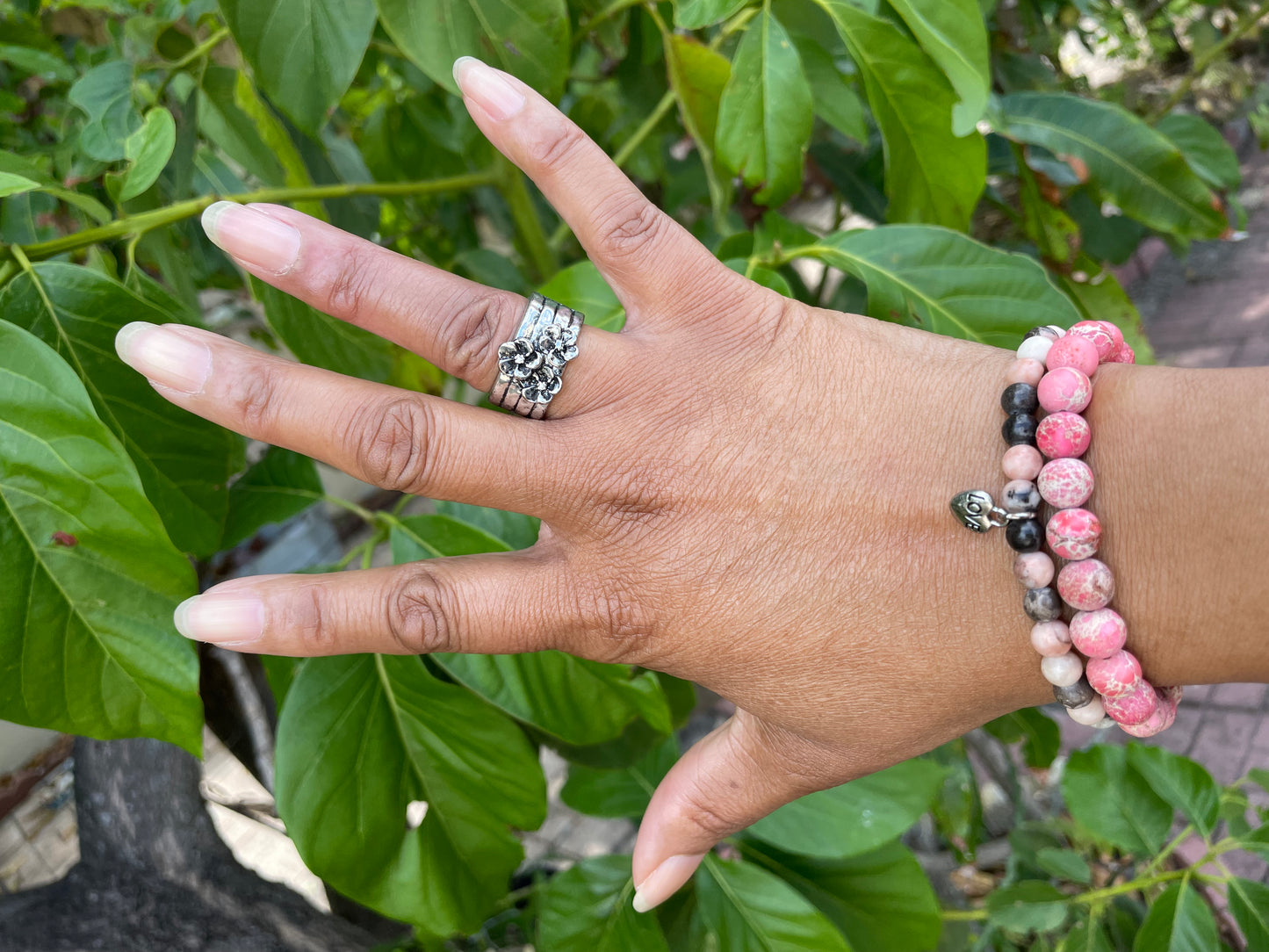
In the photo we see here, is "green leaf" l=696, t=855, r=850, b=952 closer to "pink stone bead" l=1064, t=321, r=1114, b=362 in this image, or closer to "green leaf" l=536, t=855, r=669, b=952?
"green leaf" l=536, t=855, r=669, b=952

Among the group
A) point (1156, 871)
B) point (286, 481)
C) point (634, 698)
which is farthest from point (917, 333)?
point (1156, 871)

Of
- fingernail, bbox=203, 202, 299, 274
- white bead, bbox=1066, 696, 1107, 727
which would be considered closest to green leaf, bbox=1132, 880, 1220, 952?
white bead, bbox=1066, 696, 1107, 727

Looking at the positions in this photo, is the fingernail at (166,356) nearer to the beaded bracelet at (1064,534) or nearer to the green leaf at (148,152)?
the green leaf at (148,152)

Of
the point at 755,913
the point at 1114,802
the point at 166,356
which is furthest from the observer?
the point at 1114,802

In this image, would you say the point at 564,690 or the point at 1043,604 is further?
the point at 564,690

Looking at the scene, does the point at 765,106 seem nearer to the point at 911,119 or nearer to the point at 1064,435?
the point at 911,119

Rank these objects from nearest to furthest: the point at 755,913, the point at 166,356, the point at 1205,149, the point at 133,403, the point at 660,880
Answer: the point at 166,356 → the point at 133,403 → the point at 660,880 → the point at 755,913 → the point at 1205,149

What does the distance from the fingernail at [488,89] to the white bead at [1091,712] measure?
63 cm

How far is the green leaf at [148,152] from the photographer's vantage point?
743mm

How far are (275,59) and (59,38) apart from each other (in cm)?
130

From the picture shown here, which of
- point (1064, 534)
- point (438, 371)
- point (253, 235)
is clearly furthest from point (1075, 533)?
point (438, 371)

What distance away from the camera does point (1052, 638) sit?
629 mm

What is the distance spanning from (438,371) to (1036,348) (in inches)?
26.3

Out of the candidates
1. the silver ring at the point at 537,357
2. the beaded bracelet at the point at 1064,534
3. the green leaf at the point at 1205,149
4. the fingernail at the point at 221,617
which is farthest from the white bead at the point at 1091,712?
the green leaf at the point at 1205,149
